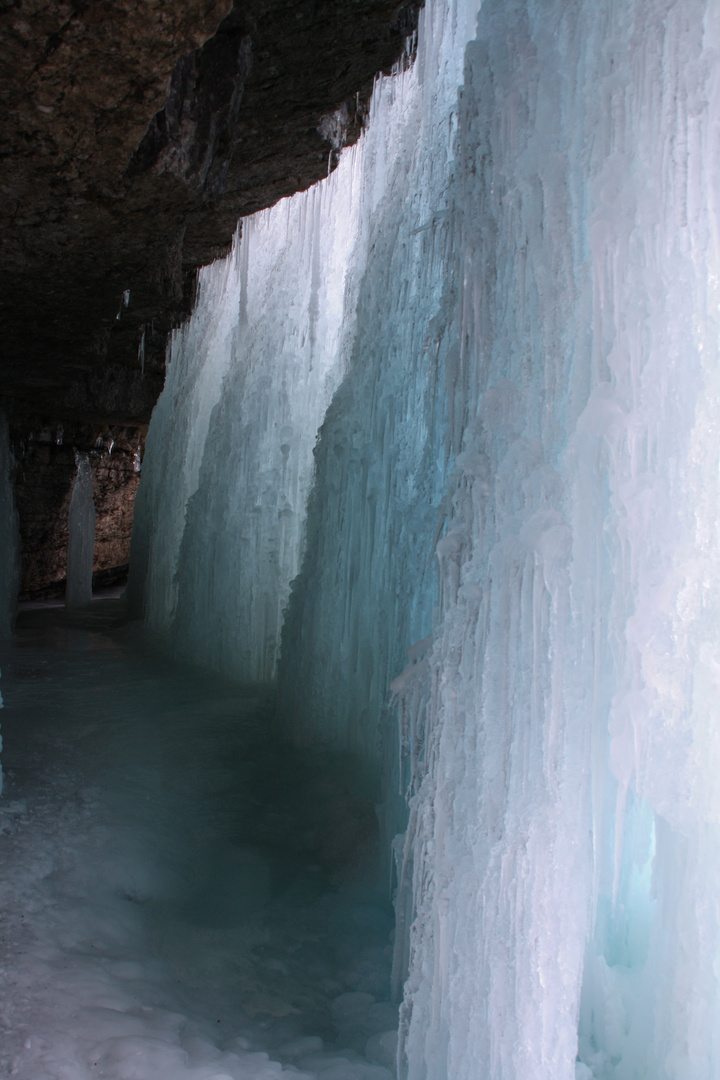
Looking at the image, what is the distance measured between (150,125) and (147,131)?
0.04 metres

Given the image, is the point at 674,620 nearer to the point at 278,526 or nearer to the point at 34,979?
the point at 34,979

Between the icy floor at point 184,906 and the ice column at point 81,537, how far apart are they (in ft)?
24.7

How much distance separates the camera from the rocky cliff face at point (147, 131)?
2.93 metres

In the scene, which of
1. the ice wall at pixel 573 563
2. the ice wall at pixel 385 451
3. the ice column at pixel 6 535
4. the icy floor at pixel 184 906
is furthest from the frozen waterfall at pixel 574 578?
the ice column at pixel 6 535

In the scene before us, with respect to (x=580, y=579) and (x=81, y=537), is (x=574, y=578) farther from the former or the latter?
(x=81, y=537)

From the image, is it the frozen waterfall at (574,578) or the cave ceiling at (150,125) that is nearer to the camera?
the frozen waterfall at (574,578)

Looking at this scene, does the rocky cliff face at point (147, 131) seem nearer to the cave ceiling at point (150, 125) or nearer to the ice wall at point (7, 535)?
the cave ceiling at point (150, 125)

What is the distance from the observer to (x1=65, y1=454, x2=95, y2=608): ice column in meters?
12.8

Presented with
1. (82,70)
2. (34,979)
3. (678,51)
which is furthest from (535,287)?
(34,979)

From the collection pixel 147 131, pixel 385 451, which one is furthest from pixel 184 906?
pixel 147 131

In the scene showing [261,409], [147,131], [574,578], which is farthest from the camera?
[261,409]

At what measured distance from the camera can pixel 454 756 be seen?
2189mm

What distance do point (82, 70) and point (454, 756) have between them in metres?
3.08

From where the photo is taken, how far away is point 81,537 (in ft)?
42.2
